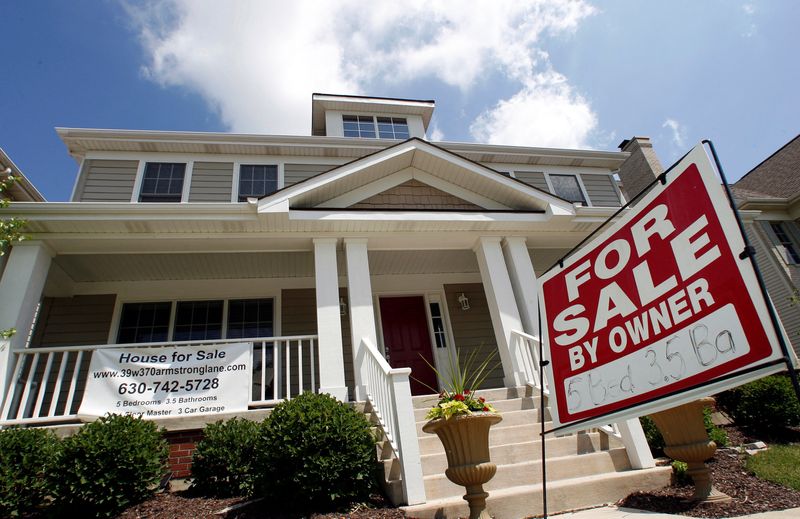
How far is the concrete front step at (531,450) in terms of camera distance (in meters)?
4.57

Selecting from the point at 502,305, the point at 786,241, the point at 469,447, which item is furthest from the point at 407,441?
the point at 786,241

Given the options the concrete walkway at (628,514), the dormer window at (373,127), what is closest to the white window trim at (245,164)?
the dormer window at (373,127)

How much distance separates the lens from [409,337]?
9547 mm

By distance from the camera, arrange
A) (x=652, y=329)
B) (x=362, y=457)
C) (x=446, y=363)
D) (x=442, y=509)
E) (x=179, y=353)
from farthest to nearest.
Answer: (x=446, y=363), (x=179, y=353), (x=362, y=457), (x=442, y=509), (x=652, y=329)

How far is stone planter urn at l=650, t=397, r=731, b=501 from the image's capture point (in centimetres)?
362

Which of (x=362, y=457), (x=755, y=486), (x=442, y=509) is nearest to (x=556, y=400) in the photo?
(x=442, y=509)

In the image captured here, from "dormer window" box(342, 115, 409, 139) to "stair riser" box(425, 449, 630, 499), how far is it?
9.27 metres

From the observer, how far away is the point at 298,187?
7230mm

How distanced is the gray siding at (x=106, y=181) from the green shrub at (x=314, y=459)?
7.35 meters

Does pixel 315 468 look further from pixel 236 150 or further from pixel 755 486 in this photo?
pixel 236 150

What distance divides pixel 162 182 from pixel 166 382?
18.1ft

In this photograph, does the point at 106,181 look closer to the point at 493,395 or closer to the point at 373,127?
the point at 373,127

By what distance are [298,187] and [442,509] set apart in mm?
5137

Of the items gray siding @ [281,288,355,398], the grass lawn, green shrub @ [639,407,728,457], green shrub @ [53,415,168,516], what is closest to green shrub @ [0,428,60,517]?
green shrub @ [53,415,168,516]
